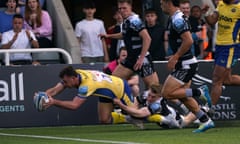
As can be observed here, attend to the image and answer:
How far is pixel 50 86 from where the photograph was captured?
17.8 metres

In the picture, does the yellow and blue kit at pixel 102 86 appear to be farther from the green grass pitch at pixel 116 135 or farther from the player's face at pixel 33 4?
the player's face at pixel 33 4

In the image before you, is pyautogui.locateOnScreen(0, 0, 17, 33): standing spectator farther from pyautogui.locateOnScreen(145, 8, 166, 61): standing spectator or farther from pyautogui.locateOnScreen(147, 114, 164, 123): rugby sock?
pyautogui.locateOnScreen(147, 114, 164, 123): rugby sock

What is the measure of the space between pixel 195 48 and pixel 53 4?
319cm

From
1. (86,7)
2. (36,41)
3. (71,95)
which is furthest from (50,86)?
(86,7)

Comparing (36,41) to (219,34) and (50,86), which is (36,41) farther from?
(219,34)

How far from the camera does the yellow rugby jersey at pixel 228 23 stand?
16.0 metres

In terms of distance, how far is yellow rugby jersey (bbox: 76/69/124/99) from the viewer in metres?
15.4

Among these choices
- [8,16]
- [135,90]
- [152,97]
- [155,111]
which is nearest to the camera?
[155,111]

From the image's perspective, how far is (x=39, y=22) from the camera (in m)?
19.8

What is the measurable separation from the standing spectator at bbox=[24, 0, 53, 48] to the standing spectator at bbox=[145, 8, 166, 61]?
2.03m

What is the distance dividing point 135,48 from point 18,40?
3.27 meters

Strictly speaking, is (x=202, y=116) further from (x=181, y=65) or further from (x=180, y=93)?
(x=181, y=65)

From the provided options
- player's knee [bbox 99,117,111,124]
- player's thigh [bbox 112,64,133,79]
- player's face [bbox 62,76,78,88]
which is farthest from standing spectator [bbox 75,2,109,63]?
player's face [bbox 62,76,78,88]

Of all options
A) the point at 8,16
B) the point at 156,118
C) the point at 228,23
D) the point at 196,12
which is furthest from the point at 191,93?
the point at 196,12
